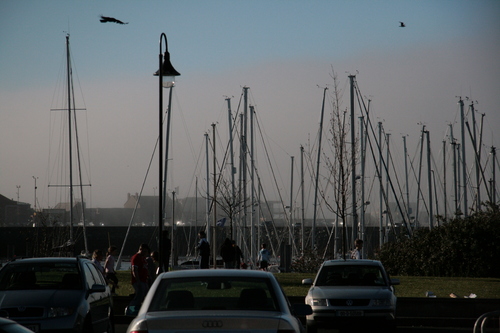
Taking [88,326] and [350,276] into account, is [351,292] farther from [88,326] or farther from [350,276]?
[88,326]

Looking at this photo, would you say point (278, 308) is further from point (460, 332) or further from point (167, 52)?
point (167, 52)

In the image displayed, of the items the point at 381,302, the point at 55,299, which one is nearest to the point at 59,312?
the point at 55,299

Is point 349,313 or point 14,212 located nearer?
point 349,313

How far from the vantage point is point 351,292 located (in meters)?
16.1

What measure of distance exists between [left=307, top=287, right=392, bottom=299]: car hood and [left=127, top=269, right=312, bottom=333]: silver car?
7309 millimetres

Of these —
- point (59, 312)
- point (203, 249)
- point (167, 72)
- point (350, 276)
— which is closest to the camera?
point (59, 312)

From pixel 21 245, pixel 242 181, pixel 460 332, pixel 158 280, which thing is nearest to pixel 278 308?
pixel 158 280

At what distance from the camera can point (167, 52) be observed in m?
20.5

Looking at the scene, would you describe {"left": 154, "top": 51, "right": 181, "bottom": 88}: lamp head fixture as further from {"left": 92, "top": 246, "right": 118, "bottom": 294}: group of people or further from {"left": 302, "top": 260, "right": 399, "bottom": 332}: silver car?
{"left": 302, "top": 260, "right": 399, "bottom": 332}: silver car

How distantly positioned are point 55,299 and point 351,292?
251 inches

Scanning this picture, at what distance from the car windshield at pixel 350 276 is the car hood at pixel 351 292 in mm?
435

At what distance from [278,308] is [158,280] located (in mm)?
1303

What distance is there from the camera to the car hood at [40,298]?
39.6 ft

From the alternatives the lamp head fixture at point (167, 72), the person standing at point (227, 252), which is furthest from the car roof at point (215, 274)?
the person standing at point (227, 252)
